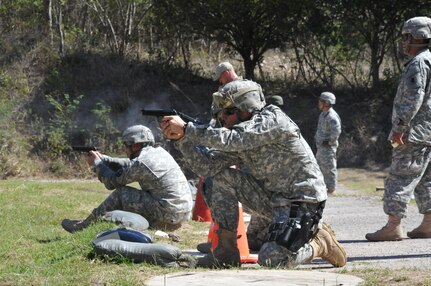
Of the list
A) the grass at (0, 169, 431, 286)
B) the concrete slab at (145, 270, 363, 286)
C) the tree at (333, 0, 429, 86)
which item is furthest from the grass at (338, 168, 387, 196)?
the concrete slab at (145, 270, 363, 286)

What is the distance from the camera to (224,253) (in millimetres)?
7531

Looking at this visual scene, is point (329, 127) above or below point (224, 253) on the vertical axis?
above

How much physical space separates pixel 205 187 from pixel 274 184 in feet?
2.42

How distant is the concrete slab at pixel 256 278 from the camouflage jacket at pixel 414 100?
290cm

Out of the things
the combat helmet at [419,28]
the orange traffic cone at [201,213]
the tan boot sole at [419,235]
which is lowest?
the orange traffic cone at [201,213]

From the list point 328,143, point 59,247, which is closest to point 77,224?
point 59,247

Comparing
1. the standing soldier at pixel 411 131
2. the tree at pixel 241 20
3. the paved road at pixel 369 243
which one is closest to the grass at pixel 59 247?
the paved road at pixel 369 243

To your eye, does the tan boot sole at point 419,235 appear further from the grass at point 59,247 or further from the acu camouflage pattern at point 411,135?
the grass at point 59,247

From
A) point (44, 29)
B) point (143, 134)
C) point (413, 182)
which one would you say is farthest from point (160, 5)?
point (413, 182)

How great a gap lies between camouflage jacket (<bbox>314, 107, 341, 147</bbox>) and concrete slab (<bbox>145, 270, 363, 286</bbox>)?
10.8m

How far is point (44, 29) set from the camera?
2741cm

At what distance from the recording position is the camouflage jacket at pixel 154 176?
33.3 ft

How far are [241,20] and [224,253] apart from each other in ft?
60.6

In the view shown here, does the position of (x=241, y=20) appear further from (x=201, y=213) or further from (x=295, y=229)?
(x=295, y=229)
